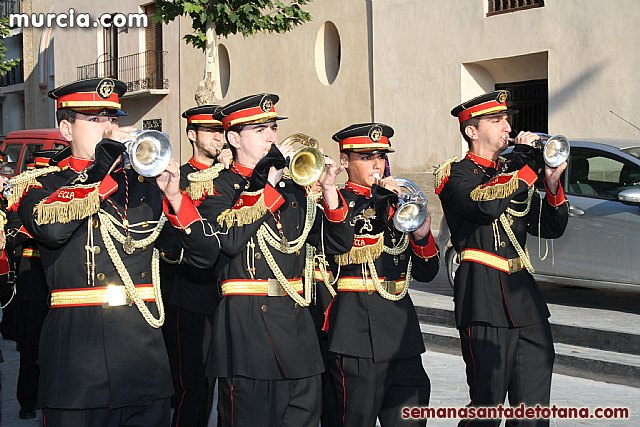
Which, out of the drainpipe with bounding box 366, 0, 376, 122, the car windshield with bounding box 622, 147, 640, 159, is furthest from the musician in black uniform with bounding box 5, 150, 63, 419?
the drainpipe with bounding box 366, 0, 376, 122

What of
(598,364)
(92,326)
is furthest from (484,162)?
(598,364)

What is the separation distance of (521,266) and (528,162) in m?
0.62

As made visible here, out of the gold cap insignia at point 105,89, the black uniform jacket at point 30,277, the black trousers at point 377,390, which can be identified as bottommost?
the black trousers at point 377,390

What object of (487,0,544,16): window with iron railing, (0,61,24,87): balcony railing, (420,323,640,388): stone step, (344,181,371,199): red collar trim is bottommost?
(420,323,640,388): stone step

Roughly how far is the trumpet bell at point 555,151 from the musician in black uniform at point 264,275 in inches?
45.4

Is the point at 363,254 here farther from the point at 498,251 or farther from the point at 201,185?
the point at 201,185

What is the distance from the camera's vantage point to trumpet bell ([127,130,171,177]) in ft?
12.5

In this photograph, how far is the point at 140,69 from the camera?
28.4 m

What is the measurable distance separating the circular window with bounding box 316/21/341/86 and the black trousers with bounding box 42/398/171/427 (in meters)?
17.0

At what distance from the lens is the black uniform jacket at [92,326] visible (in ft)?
13.3

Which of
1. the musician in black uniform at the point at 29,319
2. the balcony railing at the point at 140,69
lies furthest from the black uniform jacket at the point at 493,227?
the balcony railing at the point at 140,69

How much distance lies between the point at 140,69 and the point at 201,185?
2457cm

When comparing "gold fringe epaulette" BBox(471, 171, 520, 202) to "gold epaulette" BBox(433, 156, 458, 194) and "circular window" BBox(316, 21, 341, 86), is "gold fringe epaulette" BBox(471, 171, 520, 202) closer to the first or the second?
"gold epaulette" BBox(433, 156, 458, 194)

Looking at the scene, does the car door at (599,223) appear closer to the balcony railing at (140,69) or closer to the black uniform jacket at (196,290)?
the black uniform jacket at (196,290)
